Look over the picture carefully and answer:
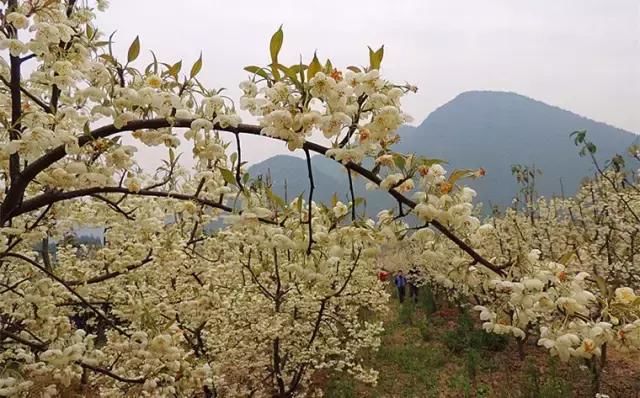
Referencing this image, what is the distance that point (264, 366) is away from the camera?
25.4 feet

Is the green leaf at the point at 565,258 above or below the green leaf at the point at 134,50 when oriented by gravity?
below

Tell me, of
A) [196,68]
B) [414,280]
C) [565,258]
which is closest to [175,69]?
[196,68]

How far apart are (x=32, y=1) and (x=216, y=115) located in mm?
992

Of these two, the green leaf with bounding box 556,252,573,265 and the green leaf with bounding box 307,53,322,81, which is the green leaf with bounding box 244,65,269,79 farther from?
the green leaf with bounding box 556,252,573,265

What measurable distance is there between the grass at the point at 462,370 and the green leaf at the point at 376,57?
7.75m

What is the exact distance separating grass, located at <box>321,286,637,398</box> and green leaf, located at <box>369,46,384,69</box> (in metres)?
7.75

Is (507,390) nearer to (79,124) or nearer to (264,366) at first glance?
(264,366)

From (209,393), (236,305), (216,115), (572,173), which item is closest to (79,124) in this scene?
(216,115)

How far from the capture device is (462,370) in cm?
985

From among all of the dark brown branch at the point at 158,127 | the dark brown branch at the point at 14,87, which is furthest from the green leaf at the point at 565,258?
the dark brown branch at the point at 14,87

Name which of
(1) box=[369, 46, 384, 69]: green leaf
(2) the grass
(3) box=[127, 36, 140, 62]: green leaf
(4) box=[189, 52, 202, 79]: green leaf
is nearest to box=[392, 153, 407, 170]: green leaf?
(1) box=[369, 46, 384, 69]: green leaf

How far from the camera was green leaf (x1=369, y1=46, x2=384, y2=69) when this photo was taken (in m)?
1.47

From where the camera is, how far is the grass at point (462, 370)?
8602 millimetres

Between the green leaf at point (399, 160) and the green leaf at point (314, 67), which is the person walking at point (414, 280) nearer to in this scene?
the green leaf at point (399, 160)
